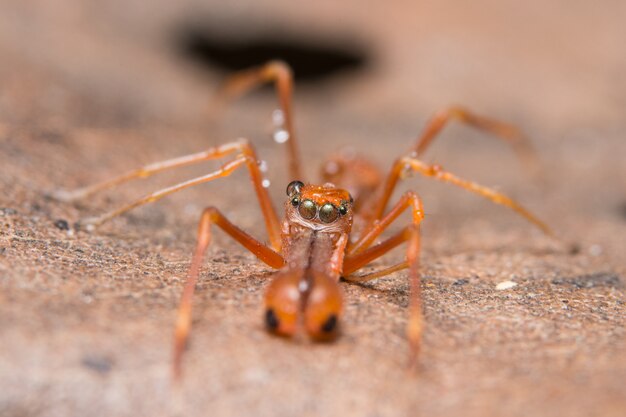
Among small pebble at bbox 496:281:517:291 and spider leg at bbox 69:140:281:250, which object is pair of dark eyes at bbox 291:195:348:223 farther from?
small pebble at bbox 496:281:517:291

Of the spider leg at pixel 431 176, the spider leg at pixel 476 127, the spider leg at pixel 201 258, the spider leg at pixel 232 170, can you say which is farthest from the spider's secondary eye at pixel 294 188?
the spider leg at pixel 476 127

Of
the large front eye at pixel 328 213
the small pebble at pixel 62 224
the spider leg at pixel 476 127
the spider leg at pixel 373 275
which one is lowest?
the spider leg at pixel 373 275

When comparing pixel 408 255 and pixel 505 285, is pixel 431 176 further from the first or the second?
pixel 408 255

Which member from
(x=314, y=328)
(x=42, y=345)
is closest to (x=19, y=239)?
(x=42, y=345)

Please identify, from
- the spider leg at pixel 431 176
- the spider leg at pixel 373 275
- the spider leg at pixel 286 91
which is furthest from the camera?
the spider leg at pixel 286 91

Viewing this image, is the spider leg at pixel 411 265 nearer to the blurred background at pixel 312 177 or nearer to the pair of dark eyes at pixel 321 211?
the blurred background at pixel 312 177

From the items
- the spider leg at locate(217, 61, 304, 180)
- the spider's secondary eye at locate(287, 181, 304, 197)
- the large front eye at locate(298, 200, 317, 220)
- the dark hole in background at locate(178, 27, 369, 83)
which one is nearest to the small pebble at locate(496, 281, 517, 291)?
the large front eye at locate(298, 200, 317, 220)

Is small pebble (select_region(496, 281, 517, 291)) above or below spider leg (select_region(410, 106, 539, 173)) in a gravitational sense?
below
